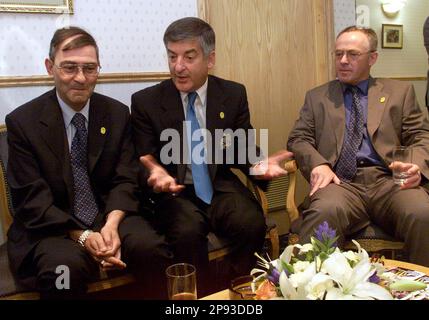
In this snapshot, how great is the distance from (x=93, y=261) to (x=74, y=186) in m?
0.37

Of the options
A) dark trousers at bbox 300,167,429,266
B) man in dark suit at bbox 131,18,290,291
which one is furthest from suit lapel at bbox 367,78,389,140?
man in dark suit at bbox 131,18,290,291

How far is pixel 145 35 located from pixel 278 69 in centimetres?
104

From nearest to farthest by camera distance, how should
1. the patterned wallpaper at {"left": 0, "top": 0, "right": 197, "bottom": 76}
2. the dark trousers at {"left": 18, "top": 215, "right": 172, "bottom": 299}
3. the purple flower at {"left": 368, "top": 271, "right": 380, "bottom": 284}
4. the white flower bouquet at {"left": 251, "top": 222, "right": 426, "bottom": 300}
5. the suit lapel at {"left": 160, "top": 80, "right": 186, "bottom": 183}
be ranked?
the white flower bouquet at {"left": 251, "top": 222, "right": 426, "bottom": 300} → the purple flower at {"left": 368, "top": 271, "right": 380, "bottom": 284} → the dark trousers at {"left": 18, "top": 215, "right": 172, "bottom": 299} → the suit lapel at {"left": 160, "top": 80, "right": 186, "bottom": 183} → the patterned wallpaper at {"left": 0, "top": 0, "right": 197, "bottom": 76}

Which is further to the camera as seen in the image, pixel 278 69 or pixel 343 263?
pixel 278 69

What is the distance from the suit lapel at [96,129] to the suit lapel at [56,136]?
107 mm

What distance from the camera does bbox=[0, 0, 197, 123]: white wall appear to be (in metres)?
2.35

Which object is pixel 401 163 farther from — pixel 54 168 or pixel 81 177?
pixel 54 168

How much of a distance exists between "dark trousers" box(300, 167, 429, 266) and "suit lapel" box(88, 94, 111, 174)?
41.3 inches

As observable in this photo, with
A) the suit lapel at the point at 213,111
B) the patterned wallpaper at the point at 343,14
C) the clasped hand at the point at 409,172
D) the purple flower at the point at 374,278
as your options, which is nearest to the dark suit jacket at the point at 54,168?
the suit lapel at the point at 213,111

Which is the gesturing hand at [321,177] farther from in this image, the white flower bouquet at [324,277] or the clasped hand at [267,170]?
the white flower bouquet at [324,277]

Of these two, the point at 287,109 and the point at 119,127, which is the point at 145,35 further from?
the point at 287,109

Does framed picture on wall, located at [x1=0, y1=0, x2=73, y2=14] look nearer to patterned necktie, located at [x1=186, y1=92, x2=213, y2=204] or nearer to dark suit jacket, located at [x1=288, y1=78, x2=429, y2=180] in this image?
patterned necktie, located at [x1=186, y1=92, x2=213, y2=204]

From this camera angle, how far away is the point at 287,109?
327cm

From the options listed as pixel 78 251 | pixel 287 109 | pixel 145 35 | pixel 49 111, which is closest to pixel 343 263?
pixel 78 251
